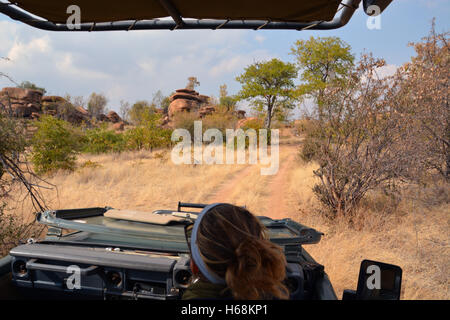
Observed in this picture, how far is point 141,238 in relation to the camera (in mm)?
2082

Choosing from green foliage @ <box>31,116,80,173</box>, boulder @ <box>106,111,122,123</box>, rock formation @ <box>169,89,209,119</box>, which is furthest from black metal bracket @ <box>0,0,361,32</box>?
boulder @ <box>106,111,122,123</box>

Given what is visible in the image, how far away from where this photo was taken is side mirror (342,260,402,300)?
1495mm

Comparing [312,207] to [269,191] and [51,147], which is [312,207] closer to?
[269,191]

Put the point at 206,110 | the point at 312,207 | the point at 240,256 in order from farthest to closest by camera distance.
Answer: the point at 206,110, the point at 312,207, the point at 240,256

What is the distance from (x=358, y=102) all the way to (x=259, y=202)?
3756mm

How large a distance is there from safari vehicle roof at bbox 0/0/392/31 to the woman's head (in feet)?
4.97

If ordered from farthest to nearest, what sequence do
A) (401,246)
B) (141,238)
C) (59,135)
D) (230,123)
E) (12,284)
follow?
(230,123) < (59,135) < (401,246) < (141,238) < (12,284)

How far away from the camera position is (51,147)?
11547 mm

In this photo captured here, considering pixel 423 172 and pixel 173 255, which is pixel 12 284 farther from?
pixel 423 172

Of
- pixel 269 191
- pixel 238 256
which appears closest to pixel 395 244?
pixel 238 256

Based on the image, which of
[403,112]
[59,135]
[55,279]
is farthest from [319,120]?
[59,135]

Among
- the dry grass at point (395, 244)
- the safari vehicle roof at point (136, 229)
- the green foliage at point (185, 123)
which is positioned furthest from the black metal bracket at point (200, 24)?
the green foliage at point (185, 123)

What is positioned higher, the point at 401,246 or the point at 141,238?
the point at 141,238

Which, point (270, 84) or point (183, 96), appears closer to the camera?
point (270, 84)
